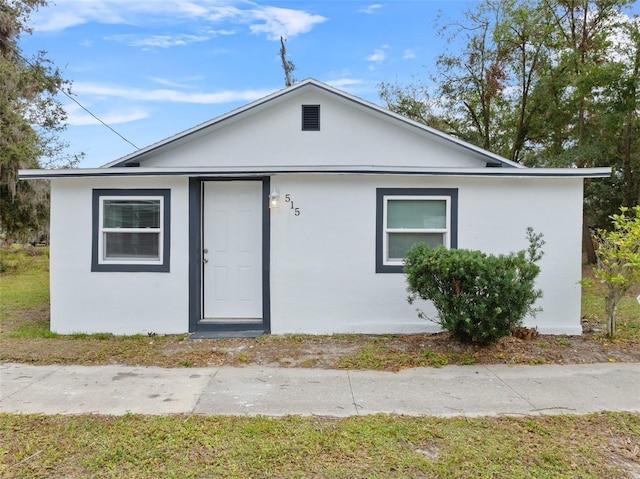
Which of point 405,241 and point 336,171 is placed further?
point 405,241

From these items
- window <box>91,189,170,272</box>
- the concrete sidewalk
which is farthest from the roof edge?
the concrete sidewalk

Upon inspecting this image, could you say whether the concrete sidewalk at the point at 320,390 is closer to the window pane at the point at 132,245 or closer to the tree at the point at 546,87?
the window pane at the point at 132,245

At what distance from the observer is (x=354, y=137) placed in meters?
7.25

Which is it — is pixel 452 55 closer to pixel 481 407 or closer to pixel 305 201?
pixel 305 201

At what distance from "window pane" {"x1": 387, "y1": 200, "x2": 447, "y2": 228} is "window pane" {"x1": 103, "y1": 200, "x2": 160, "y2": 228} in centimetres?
382

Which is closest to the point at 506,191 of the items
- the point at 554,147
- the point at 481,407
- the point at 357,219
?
the point at 357,219

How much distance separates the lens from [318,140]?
23.7ft

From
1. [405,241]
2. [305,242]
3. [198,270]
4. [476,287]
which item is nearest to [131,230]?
[198,270]

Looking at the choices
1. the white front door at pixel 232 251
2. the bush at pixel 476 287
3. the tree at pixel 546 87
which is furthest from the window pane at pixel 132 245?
the tree at pixel 546 87

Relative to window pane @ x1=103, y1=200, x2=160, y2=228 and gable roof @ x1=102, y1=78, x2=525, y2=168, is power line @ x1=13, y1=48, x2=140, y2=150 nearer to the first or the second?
gable roof @ x1=102, y1=78, x2=525, y2=168

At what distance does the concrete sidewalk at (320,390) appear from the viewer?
3758 millimetres

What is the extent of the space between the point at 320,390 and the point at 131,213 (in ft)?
14.2

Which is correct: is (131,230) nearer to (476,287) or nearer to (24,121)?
(476,287)

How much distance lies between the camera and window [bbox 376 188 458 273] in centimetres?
632
